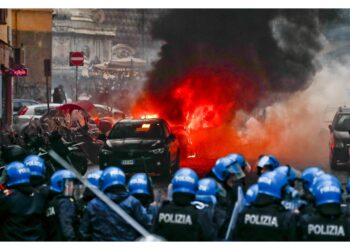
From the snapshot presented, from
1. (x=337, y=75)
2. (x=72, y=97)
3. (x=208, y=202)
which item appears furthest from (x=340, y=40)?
(x=208, y=202)

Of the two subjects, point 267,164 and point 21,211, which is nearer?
point 21,211

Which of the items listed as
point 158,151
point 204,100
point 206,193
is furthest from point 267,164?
point 204,100

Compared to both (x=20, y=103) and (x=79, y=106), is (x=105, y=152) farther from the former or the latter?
(x=20, y=103)

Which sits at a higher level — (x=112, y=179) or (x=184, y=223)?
(x=112, y=179)

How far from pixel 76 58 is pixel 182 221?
697 centimetres

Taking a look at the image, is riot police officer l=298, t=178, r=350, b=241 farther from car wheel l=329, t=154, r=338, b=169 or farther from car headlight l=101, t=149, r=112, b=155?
car headlight l=101, t=149, r=112, b=155

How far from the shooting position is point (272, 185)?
898 centimetres

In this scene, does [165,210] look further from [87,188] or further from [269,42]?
[269,42]

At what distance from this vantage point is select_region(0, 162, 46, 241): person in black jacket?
9797 millimetres

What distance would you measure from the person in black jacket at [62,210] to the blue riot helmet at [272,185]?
2.08 meters

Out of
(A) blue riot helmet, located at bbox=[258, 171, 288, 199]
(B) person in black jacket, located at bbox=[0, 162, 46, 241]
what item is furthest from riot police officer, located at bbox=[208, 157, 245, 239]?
(B) person in black jacket, located at bbox=[0, 162, 46, 241]

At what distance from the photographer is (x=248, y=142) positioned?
1561cm

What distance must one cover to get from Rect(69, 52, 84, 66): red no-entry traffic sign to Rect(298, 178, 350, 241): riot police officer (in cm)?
743

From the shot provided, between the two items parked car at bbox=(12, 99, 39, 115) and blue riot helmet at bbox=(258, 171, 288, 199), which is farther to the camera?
parked car at bbox=(12, 99, 39, 115)
